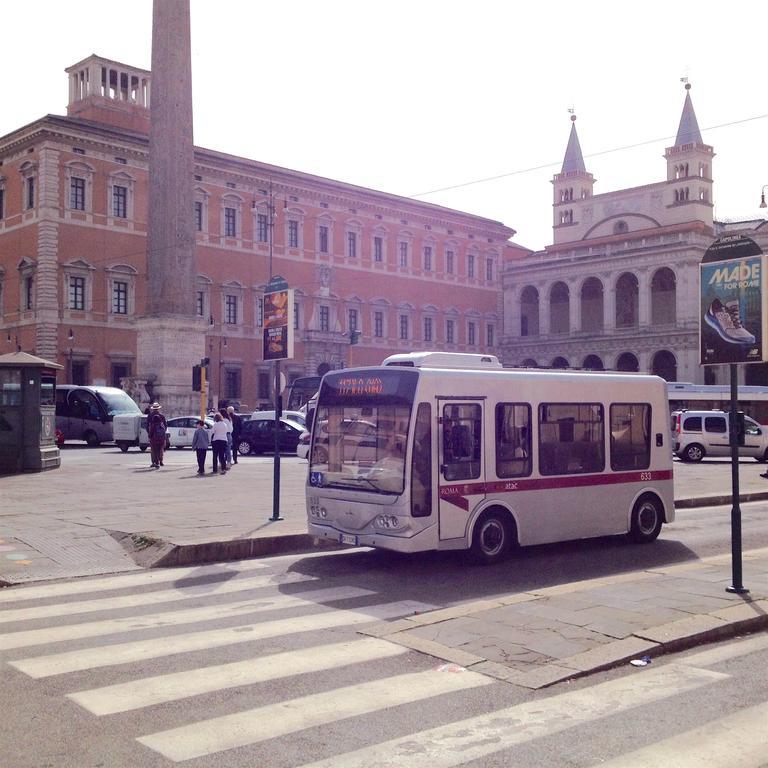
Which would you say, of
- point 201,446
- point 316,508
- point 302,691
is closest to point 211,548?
point 316,508

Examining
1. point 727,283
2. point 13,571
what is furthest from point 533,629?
point 13,571

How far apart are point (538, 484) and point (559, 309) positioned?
71046 mm

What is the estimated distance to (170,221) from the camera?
117 ft

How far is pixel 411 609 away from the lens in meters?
8.38

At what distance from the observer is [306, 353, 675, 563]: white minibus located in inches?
403

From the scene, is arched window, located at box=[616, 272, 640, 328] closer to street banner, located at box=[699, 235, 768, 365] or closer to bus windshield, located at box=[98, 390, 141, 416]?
bus windshield, located at box=[98, 390, 141, 416]

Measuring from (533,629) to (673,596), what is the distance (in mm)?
1911

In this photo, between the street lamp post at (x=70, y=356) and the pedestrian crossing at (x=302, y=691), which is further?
the street lamp post at (x=70, y=356)

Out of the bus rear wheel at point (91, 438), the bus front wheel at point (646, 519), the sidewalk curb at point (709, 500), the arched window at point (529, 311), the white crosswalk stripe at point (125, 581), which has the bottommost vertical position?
the sidewalk curb at point (709, 500)

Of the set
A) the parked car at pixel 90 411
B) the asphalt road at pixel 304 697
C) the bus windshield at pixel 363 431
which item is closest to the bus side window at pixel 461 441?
the bus windshield at pixel 363 431

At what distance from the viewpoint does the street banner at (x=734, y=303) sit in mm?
8391

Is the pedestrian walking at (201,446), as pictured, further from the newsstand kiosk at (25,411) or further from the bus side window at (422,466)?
the bus side window at (422,466)

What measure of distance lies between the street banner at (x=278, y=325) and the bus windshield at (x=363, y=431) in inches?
90.0

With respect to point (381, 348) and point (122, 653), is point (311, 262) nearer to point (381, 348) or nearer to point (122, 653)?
point (381, 348)
